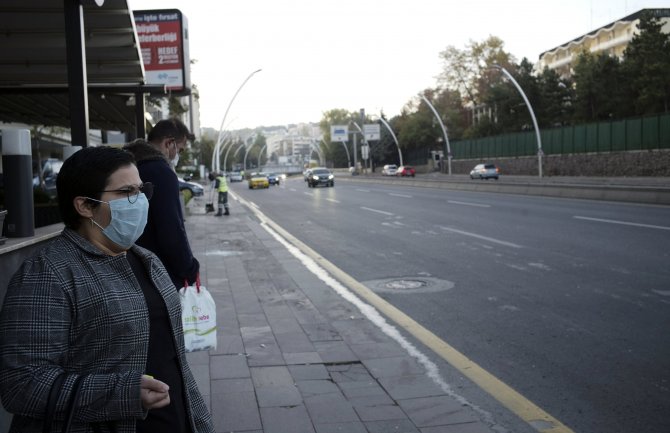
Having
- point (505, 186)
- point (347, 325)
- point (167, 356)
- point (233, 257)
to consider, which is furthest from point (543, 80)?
point (167, 356)

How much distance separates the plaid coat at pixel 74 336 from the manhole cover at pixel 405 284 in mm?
6985

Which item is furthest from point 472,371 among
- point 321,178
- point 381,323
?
point 321,178

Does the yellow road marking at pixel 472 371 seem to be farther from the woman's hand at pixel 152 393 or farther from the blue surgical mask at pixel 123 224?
the blue surgical mask at pixel 123 224

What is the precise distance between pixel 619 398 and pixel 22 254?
404 cm

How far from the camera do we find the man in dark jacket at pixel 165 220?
372 cm

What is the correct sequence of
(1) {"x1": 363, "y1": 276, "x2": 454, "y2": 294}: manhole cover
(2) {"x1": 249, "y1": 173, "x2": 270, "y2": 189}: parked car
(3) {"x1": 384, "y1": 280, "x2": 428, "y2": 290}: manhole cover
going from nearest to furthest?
(1) {"x1": 363, "y1": 276, "x2": 454, "y2": 294}: manhole cover
(3) {"x1": 384, "y1": 280, "x2": 428, "y2": 290}: manhole cover
(2) {"x1": 249, "y1": 173, "x2": 270, "y2": 189}: parked car

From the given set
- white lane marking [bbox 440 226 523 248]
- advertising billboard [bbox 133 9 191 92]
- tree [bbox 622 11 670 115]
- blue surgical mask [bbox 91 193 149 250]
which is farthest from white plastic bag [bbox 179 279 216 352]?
tree [bbox 622 11 670 115]

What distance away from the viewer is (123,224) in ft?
7.13

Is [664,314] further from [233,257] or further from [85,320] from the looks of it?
[233,257]

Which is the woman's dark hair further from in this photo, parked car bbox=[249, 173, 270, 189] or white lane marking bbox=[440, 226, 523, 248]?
parked car bbox=[249, 173, 270, 189]

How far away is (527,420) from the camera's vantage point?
425cm

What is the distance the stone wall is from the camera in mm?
39125

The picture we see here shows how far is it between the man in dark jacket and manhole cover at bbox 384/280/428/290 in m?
5.28

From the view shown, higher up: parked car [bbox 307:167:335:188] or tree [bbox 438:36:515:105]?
tree [bbox 438:36:515:105]
